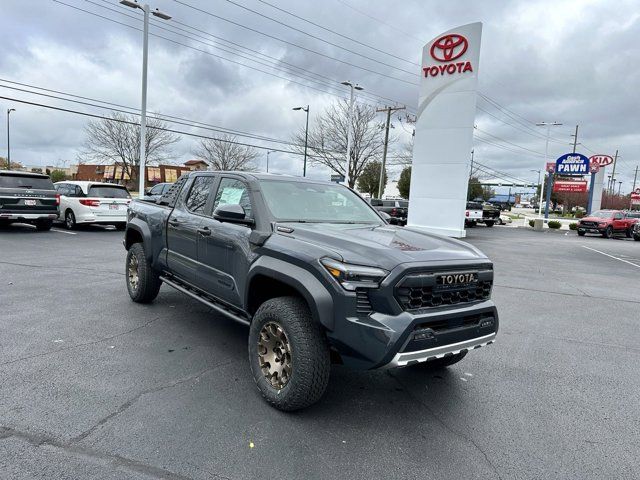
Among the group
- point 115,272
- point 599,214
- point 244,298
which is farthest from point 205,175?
point 599,214

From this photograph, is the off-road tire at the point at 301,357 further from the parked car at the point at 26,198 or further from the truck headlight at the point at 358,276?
the parked car at the point at 26,198

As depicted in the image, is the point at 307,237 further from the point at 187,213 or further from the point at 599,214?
the point at 599,214

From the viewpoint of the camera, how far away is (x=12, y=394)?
3342 millimetres

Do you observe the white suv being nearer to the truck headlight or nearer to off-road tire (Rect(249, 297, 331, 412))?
off-road tire (Rect(249, 297, 331, 412))

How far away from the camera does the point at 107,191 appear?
574 inches

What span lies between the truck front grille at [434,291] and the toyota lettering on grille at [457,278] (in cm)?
2

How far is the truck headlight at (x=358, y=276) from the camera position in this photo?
2.92 metres

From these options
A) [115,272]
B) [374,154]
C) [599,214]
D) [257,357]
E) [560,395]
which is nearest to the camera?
[257,357]

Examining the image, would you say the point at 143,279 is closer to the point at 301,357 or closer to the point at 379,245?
the point at 301,357

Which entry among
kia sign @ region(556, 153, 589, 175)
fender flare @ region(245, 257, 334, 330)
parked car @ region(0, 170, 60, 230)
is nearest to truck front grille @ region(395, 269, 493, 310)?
fender flare @ region(245, 257, 334, 330)

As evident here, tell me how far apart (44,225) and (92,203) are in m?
1.60

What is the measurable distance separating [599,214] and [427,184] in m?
15.8

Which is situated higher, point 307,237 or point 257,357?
point 307,237

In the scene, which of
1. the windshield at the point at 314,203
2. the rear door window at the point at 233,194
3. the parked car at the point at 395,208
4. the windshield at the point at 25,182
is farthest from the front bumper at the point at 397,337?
the parked car at the point at 395,208
